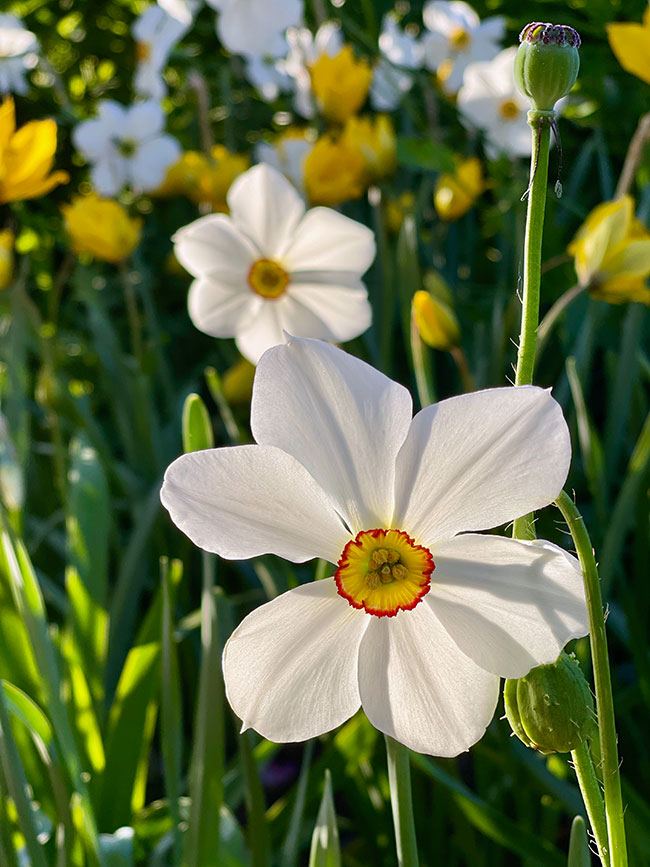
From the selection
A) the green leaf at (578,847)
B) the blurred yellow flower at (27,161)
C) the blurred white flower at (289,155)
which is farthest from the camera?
the blurred white flower at (289,155)

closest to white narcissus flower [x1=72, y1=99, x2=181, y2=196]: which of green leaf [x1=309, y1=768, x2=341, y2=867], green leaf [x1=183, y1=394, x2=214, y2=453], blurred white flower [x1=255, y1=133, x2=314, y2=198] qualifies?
blurred white flower [x1=255, y1=133, x2=314, y2=198]

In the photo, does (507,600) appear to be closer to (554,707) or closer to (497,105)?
(554,707)

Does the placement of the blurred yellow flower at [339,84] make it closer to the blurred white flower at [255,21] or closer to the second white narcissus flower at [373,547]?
the blurred white flower at [255,21]

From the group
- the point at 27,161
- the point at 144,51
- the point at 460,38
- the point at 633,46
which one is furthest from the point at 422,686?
the point at 144,51

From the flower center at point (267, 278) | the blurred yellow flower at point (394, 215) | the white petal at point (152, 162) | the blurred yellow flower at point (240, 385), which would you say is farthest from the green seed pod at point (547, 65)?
the white petal at point (152, 162)

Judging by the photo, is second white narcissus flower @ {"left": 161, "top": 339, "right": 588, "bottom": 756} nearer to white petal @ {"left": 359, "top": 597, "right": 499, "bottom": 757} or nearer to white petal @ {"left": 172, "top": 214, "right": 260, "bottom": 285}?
white petal @ {"left": 359, "top": 597, "right": 499, "bottom": 757}

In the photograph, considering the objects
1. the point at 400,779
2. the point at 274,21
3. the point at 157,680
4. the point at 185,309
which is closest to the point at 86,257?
the point at 185,309
